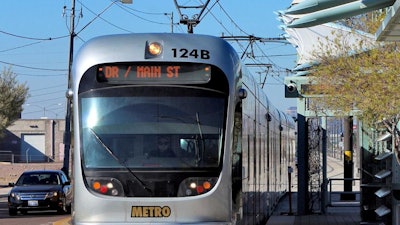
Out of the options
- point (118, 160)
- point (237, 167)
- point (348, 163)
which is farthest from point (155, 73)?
point (348, 163)

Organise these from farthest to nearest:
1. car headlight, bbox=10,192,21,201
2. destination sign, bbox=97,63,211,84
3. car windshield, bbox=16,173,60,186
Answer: car windshield, bbox=16,173,60,186
car headlight, bbox=10,192,21,201
destination sign, bbox=97,63,211,84

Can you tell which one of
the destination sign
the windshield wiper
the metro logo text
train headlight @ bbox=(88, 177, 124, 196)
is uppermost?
the destination sign

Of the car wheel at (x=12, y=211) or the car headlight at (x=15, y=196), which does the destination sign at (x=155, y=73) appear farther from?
the car wheel at (x=12, y=211)

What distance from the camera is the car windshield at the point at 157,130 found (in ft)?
34.2

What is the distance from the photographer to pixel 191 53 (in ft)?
34.8

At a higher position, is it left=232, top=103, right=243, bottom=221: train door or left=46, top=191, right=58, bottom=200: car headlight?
left=232, top=103, right=243, bottom=221: train door

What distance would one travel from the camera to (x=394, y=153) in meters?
15.7

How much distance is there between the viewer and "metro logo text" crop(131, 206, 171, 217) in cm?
1020

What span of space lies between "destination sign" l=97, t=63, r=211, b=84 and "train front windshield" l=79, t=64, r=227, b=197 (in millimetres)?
91

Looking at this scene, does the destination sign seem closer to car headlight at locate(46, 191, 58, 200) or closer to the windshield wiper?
the windshield wiper

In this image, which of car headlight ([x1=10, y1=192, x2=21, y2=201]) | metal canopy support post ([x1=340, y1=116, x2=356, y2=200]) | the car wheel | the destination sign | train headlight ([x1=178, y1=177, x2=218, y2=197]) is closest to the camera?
train headlight ([x1=178, y1=177, x2=218, y2=197])

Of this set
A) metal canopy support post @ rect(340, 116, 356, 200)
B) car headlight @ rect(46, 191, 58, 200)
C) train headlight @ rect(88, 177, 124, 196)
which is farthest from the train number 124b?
metal canopy support post @ rect(340, 116, 356, 200)

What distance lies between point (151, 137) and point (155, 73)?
852mm

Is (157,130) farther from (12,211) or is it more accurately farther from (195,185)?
(12,211)
